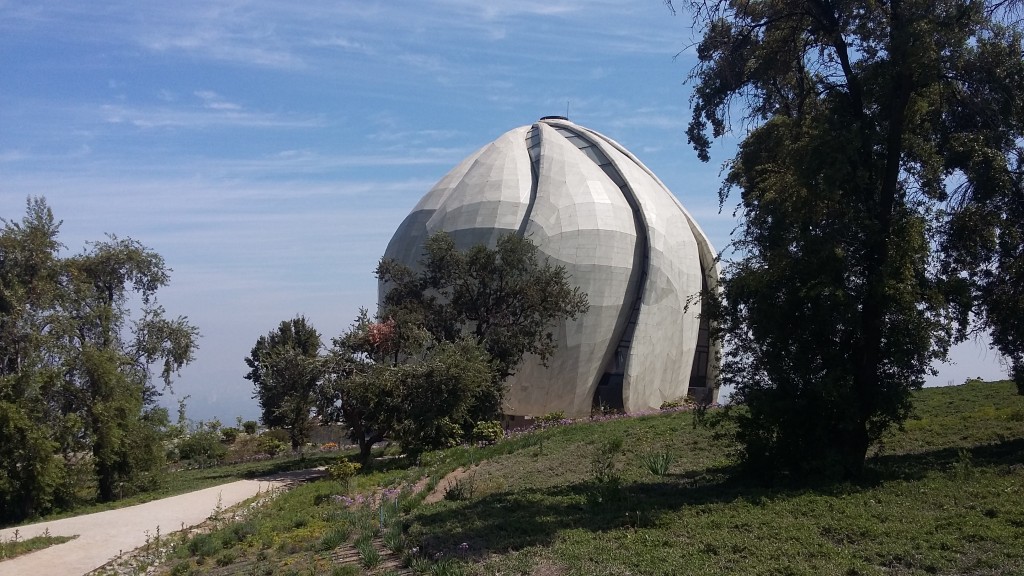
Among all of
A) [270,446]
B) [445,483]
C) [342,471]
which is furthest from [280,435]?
[445,483]

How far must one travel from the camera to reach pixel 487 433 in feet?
69.2

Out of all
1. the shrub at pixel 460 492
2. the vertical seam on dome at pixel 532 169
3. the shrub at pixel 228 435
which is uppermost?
the vertical seam on dome at pixel 532 169

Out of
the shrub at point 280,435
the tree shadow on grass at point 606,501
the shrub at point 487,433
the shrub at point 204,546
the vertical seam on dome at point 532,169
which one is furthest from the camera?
the shrub at point 280,435

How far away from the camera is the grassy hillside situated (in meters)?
7.68

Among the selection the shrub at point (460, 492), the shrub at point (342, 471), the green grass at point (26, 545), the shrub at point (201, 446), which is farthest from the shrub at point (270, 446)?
the shrub at point (460, 492)

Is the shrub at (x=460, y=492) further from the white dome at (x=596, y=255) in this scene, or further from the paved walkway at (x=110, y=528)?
the white dome at (x=596, y=255)

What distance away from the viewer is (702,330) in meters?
33.5

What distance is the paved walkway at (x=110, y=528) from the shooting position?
472 inches

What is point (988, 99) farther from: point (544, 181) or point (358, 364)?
point (544, 181)

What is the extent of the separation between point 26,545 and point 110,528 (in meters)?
1.63

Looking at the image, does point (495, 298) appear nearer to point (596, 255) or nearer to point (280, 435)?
point (596, 255)

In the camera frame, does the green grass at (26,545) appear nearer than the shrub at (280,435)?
Yes

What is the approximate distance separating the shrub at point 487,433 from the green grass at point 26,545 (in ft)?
31.9

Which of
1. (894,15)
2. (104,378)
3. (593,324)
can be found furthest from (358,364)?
(894,15)
